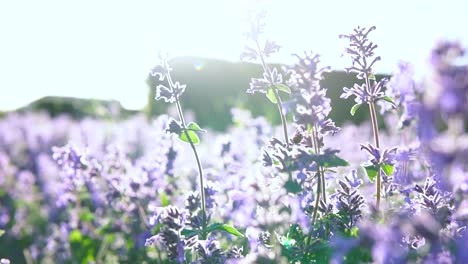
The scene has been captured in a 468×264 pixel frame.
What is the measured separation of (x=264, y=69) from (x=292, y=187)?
0.99 metres

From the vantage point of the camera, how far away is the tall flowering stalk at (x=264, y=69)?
3.50m

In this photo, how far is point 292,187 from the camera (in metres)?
2.72

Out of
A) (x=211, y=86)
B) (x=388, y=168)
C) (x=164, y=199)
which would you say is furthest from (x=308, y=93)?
(x=211, y=86)

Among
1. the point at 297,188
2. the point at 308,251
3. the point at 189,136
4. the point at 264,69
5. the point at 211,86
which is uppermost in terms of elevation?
the point at 264,69

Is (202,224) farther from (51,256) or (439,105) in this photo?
(51,256)

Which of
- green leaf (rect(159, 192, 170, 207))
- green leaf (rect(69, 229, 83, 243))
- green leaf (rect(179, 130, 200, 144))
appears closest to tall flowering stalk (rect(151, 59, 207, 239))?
green leaf (rect(179, 130, 200, 144))

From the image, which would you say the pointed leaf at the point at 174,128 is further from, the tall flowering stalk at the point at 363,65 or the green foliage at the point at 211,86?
the green foliage at the point at 211,86

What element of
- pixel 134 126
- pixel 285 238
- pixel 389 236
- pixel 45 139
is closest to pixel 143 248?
pixel 285 238

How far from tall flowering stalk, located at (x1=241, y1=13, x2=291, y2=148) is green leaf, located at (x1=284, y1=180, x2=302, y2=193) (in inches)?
27.8

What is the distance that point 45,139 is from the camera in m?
15.3

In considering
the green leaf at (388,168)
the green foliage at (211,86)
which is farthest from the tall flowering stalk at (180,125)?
the green foliage at (211,86)

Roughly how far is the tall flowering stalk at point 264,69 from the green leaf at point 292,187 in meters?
0.71

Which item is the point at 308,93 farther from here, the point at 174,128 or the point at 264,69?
the point at 174,128

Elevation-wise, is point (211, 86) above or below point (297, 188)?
below
